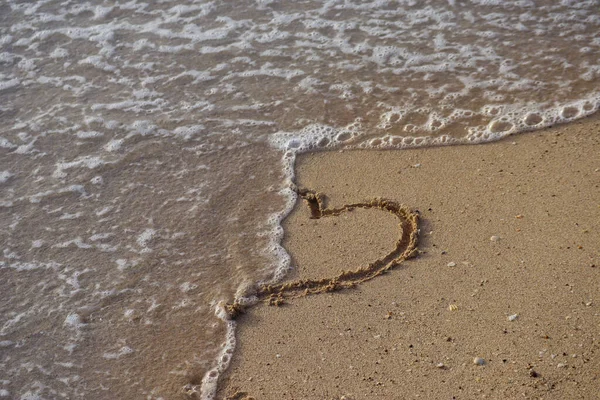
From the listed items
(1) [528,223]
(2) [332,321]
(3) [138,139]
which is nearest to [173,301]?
(2) [332,321]

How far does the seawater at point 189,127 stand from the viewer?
3266mm

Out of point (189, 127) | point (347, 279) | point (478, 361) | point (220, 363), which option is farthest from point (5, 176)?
point (478, 361)

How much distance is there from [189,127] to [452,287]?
2167 millimetres

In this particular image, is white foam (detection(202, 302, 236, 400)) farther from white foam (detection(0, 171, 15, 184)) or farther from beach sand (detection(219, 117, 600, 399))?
white foam (detection(0, 171, 15, 184))

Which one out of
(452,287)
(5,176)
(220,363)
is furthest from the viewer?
(5,176)

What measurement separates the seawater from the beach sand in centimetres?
19

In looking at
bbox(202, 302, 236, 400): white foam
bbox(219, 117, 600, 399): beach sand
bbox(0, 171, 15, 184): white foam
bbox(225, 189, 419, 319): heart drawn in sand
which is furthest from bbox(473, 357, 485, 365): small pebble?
bbox(0, 171, 15, 184): white foam

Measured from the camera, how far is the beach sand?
2.76 meters

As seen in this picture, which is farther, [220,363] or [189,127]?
[189,127]

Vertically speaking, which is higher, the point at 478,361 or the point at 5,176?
the point at 5,176

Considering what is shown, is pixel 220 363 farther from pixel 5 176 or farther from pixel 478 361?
pixel 5 176

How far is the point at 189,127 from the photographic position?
455 centimetres

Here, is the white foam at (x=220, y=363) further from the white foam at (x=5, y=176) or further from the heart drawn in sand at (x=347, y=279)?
the white foam at (x=5, y=176)

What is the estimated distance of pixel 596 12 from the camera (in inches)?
206
